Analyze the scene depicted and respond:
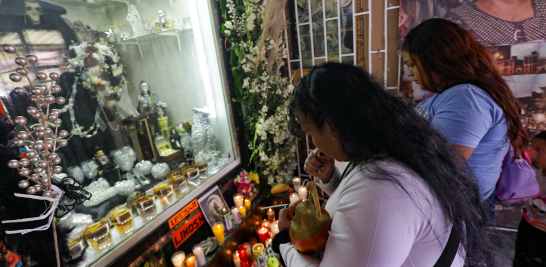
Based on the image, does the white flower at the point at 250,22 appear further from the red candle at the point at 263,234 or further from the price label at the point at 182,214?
the red candle at the point at 263,234

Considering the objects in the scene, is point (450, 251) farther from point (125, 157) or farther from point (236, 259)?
point (125, 157)

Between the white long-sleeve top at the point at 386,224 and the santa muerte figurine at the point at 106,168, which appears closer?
the white long-sleeve top at the point at 386,224

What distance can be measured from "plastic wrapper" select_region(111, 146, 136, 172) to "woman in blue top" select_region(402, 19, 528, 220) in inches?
73.8

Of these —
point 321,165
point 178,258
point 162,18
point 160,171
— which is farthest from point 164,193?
point 162,18

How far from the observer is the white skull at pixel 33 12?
1302 millimetres

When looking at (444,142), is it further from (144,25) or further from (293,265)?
(144,25)

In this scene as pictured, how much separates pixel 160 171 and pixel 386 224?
5.93ft

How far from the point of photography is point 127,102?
184cm

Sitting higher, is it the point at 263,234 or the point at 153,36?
the point at 153,36

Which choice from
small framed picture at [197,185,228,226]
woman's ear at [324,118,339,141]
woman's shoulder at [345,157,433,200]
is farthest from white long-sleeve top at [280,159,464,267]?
small framed picture at [197,185,228,226]

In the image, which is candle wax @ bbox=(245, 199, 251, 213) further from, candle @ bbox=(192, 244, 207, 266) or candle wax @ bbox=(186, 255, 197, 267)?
candle wax @ bbox=(186, 255, 197, 267)

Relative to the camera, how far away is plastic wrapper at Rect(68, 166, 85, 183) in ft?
4.91

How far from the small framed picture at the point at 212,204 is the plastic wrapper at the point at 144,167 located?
0.46 meters

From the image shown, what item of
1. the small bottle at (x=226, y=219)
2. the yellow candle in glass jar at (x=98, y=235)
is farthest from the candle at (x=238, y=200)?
the yellow candle in glass jar at (x=98, y=235)
